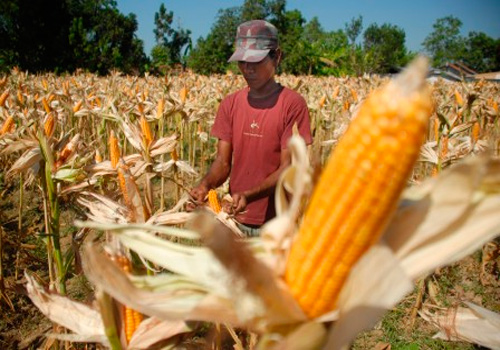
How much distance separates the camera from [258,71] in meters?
2.71

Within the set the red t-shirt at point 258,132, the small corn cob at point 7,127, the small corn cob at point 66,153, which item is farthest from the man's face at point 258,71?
the small corn cob at point 7,127

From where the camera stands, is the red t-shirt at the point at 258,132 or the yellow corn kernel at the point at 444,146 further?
the yellow corn kernel at the point at 444,146

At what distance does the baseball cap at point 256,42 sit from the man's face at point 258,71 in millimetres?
61

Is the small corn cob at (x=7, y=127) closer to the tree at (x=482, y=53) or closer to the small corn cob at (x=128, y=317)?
the small corn cob at (x=128, y=317)

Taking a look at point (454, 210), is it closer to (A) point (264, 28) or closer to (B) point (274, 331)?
(B) point (274, 331)

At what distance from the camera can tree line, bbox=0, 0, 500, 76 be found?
34.2 metres

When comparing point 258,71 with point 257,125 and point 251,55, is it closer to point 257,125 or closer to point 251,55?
point 251,55

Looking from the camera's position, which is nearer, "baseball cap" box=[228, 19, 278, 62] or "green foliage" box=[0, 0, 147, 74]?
"baseball cap" box=[228, 19, 278, 62]

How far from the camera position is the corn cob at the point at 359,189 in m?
0.65

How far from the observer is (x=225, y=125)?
3.07 metres

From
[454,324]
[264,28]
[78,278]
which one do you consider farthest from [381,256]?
[78,278]

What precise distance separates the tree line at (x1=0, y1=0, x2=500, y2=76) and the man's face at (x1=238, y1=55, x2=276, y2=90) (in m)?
19.5

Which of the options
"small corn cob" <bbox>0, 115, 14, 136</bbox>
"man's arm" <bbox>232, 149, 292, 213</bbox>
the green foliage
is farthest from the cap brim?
the green foliage

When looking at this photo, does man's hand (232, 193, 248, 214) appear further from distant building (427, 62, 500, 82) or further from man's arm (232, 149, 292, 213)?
distant building (427, 62, 500, 82)
